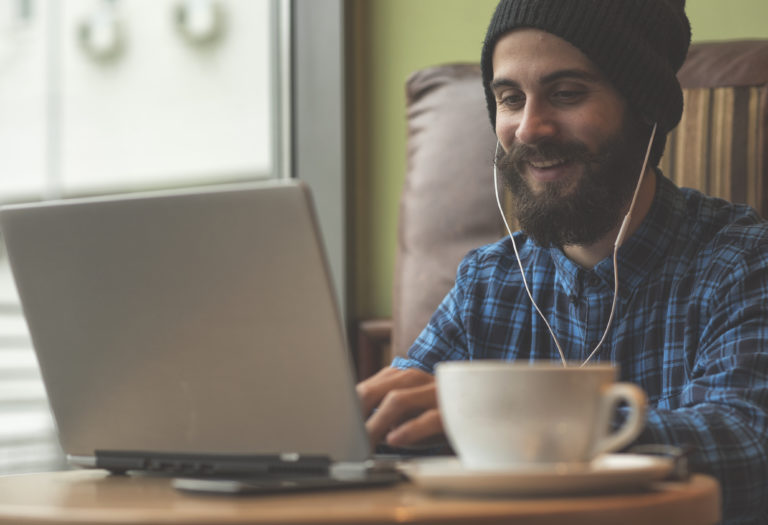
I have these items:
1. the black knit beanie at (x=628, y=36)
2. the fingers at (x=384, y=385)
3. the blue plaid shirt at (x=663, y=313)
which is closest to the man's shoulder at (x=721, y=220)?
the blue plaid shirt at (x=663, y=313)

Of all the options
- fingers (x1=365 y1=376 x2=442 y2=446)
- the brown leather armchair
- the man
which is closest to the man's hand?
fingers (x1=365 y1=376 x2=442 y2=446)

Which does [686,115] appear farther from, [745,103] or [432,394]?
[432,394]

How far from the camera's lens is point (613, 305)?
1.23m

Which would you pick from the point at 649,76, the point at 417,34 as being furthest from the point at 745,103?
the point at 417,34

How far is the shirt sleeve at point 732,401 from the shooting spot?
81 cm

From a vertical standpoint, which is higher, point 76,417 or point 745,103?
point 745,103

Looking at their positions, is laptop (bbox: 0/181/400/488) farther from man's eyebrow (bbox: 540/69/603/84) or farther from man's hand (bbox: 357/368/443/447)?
man's eyebrow (bbox: 540/69/603/84)

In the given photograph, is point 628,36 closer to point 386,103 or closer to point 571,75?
point 571,75

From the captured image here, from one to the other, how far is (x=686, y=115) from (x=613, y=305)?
1.48ft

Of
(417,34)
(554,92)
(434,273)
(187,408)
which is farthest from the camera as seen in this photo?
(417,34)

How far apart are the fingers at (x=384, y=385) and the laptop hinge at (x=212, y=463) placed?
5.0 inches

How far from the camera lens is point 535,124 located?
1.32 m

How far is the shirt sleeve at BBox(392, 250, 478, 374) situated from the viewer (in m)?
1.40

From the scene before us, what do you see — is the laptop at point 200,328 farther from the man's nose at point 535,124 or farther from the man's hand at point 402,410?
the man's nose at point 535,124
